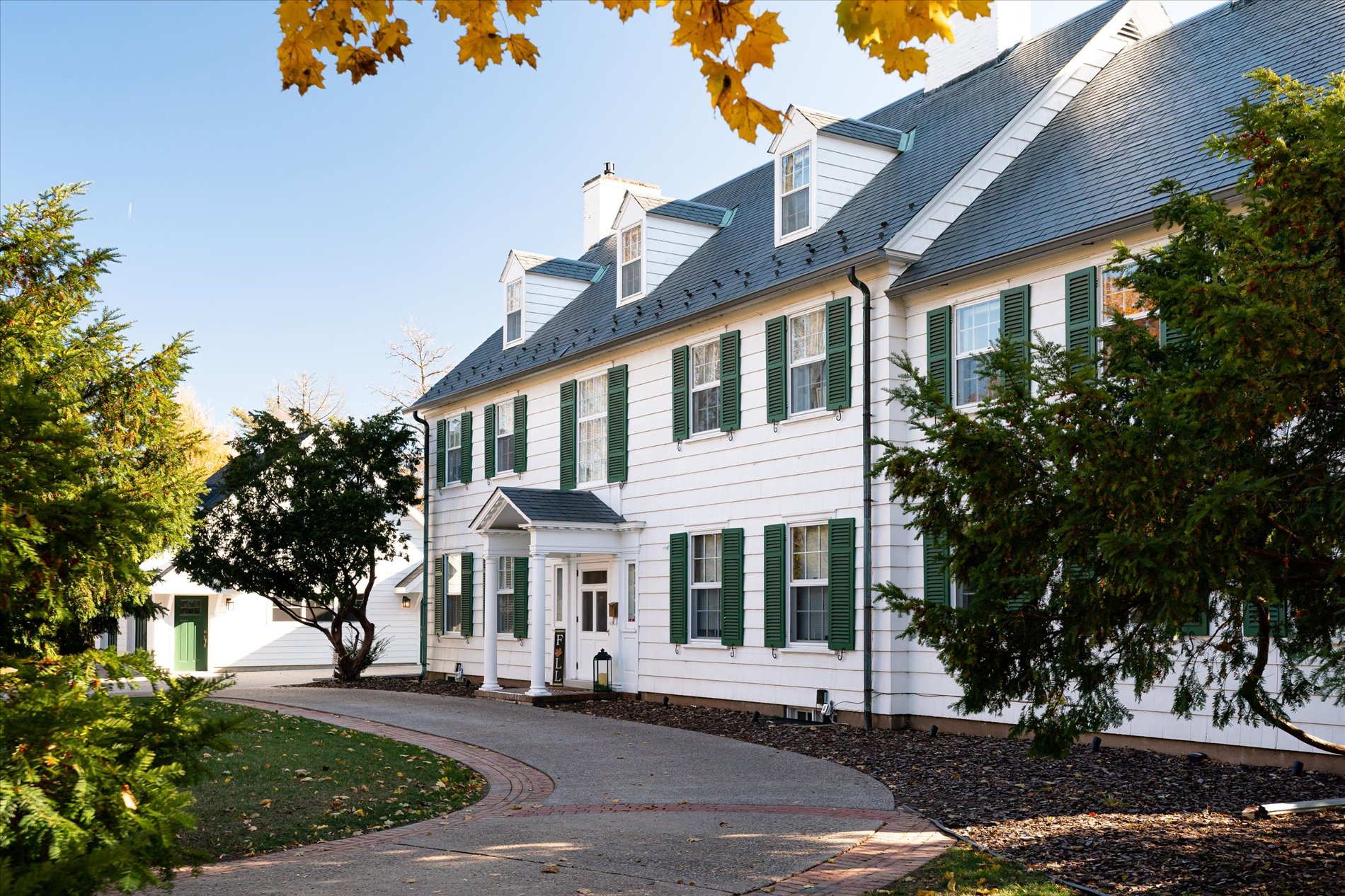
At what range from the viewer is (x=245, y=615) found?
34.1 meters

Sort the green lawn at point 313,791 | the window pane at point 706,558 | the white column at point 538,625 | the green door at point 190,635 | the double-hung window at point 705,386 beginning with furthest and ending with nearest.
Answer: the green door at point 190,635 < the white column at point 538,625 < the double-hung window at point 705,386 < the window pane at point 706,558 < the green lawn at point 313,791

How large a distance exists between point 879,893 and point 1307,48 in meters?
11.5

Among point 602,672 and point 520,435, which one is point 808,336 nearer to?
point 602,672

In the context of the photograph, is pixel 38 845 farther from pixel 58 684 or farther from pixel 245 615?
pixel 245 615

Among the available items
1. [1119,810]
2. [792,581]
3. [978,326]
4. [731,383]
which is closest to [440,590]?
[731,383]

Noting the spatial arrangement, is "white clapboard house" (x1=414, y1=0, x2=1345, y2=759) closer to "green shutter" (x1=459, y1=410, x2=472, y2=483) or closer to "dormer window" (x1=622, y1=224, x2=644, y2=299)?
"dormer window" (x1=622, y1=224, x2=644, y2=299)

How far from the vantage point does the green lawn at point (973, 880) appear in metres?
6.63

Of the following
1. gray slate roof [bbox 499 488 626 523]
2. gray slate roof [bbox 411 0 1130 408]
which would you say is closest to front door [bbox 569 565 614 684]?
gray slate roof [bbox 499 488 626 523]

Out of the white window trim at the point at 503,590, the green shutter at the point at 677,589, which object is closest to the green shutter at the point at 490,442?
the white window trim at the point at 503,590

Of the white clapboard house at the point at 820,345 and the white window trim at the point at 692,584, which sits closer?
the white clapboard house at the point at 820,345

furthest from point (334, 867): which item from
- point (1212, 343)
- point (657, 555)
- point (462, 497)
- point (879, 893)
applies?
point (462, 497)

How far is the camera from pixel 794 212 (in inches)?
718

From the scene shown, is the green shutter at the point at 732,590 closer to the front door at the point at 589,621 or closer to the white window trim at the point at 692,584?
the white window trim at the point at 692,584

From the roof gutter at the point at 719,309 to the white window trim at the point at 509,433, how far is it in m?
0.38
